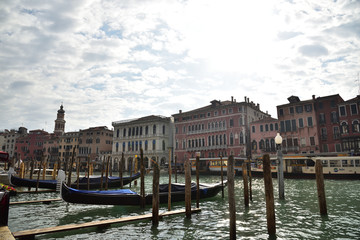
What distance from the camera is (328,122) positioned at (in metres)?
28.4

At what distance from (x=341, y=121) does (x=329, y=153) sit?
4.06 meters

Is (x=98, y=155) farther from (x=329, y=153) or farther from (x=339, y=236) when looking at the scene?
(x=339, y=236)

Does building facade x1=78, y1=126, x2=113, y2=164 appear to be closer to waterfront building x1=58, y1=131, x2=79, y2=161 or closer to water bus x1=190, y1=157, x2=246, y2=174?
waterfront building x1=58, y1=131, x2=79, y2=161

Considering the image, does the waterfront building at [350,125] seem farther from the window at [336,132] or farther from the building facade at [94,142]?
the building facade at [94,142]

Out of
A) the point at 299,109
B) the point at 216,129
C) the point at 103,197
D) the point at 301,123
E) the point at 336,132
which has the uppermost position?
the point at 299,109

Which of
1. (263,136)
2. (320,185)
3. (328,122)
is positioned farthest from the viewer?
(263,136)

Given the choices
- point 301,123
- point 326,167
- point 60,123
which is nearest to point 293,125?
point 301,123

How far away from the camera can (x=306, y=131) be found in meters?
29.7

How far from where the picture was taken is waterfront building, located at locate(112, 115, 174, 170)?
4331 cm

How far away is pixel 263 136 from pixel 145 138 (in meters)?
21.0

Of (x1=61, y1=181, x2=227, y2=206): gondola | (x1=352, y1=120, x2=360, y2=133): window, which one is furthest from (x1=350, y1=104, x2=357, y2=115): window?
(x1=61, y1=181, x2=227, y2=206): gondola

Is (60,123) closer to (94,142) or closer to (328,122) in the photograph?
(94,142)

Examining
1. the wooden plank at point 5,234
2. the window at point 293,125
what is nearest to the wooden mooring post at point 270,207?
the wooden plank at point 5,234

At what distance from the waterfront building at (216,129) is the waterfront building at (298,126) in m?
5.24
